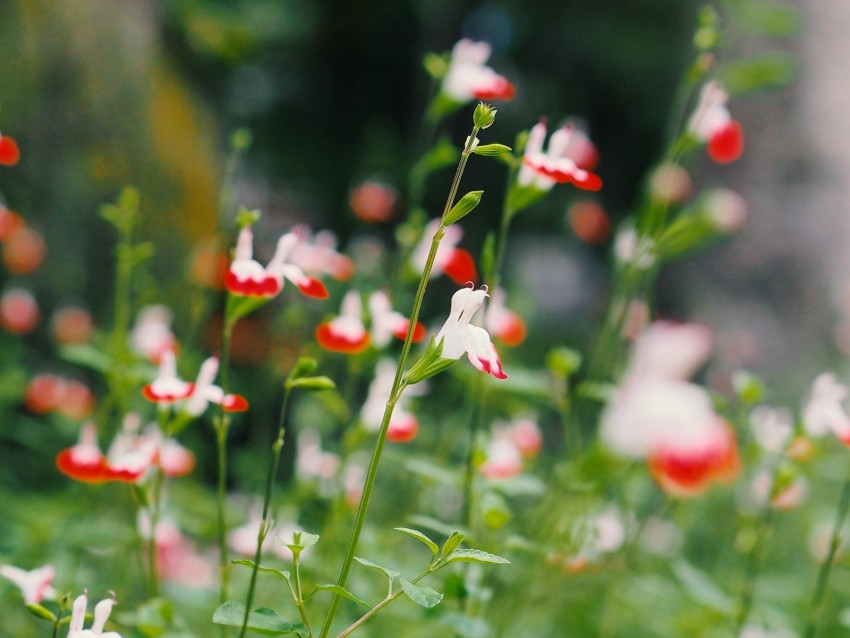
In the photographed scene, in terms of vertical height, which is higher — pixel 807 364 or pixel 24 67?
pixel 807 364

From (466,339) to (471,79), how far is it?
2.04 ft

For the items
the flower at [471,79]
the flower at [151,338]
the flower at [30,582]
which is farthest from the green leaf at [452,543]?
the flower at [151,338]

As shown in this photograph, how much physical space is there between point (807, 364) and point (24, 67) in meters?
3.79

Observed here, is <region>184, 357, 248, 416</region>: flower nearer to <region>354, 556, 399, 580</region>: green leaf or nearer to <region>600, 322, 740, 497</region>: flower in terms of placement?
<region>354, 556, 399, 580</region>: green leaf

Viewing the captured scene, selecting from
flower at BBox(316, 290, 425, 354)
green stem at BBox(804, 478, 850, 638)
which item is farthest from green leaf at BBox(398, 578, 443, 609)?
green stem at BBox(804, 478, 850, 638)

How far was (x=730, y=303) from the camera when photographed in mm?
4371

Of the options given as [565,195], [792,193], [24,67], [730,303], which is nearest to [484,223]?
[565,195]

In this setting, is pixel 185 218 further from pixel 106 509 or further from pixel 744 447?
Answer: pixel 744 447

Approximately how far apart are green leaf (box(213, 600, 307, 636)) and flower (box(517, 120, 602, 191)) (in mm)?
520

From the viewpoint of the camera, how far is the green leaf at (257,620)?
0.71 meters

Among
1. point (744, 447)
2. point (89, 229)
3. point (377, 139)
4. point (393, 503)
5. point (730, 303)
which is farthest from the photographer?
point (730, 303)

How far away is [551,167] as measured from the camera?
91 centimetres

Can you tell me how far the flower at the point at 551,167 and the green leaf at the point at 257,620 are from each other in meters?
0.52

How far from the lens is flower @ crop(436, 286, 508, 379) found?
70 centimetres
